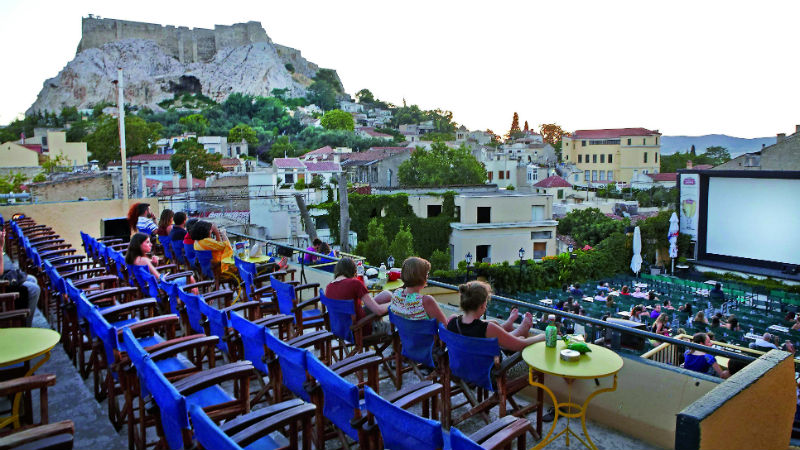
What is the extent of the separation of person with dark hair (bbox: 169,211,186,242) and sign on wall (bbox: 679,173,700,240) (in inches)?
1064

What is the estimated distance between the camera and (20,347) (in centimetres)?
301

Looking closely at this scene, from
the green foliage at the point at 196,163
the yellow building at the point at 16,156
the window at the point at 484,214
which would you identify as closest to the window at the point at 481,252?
the window at the point at 484,214

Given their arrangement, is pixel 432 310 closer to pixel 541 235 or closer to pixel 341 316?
pixel 341 316

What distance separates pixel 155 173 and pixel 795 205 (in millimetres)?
54286

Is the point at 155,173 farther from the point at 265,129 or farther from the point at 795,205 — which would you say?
the point at 795,205

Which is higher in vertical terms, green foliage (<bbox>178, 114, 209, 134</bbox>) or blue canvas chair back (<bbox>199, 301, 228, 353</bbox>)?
green foliage (<bbox>178, 114, 209, 134</bbox>)

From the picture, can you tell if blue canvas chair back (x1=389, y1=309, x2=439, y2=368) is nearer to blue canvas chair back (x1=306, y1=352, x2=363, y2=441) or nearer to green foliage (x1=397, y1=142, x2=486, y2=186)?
blue canvas chair back (x1=306, y1=352, x2=363, y2=441)

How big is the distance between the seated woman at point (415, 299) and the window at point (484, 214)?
95.4 feet

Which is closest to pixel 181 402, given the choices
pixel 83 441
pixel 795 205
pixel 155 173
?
pixel 83 441

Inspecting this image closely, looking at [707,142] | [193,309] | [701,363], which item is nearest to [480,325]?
[193,309]

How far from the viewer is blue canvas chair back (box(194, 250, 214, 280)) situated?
20.5ft

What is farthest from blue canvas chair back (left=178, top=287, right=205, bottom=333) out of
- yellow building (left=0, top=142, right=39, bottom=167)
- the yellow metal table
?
yellow building (left=0, top=142, right=39, bottom=167)

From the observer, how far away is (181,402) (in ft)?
7.38

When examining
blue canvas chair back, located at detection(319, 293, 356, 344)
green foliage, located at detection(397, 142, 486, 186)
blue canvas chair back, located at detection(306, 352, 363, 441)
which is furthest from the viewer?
green foliage, located at detection(397, 142, 486, 186)
